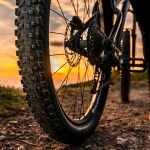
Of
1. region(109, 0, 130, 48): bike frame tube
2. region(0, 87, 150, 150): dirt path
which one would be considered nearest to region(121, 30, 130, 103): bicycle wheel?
region(0, 87, 150, 150): dirt path

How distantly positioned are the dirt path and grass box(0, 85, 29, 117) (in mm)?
184

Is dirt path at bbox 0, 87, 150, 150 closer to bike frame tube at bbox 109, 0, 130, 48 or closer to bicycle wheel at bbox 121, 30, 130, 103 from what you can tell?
bike frame tube at bbox 109, 0, 130, 48

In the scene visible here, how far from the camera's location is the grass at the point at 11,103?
4.69 metres

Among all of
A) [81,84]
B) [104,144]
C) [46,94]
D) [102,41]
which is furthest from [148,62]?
[81,84]

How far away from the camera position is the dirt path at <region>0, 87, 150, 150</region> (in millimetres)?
3426

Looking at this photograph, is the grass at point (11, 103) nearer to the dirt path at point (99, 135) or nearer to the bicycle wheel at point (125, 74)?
the dirt path at point (99, 135)

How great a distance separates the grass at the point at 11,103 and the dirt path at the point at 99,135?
18 centimetres

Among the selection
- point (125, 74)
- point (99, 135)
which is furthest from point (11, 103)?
point (125, 74)

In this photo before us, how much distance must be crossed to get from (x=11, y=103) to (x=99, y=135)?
1.77 metres

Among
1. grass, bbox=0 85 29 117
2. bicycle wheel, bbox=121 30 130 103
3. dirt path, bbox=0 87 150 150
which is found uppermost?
bicycle wheel, bbox=121 30 130 103

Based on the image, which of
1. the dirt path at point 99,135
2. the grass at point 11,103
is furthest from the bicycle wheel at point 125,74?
the grass at point 11,103

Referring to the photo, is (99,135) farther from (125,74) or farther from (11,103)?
(125,74)

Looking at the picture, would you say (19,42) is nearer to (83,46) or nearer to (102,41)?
(83,46)

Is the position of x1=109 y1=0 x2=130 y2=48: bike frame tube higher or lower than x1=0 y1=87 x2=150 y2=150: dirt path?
higher
